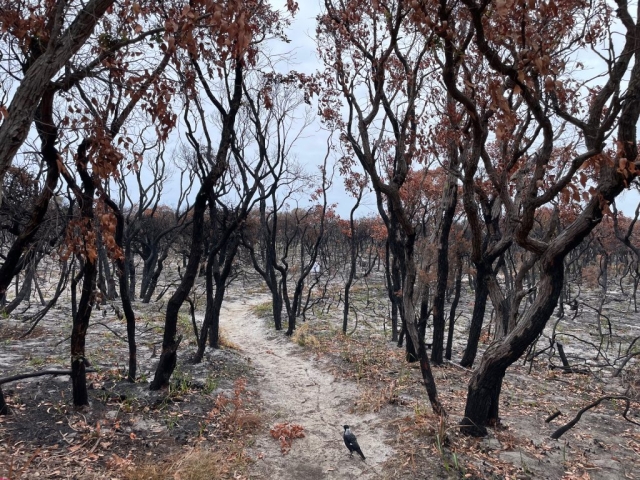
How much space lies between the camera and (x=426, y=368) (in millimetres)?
5887

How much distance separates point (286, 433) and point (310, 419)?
99 cm

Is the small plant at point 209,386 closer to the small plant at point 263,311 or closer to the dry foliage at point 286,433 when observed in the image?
the dry foliage at point 286,433

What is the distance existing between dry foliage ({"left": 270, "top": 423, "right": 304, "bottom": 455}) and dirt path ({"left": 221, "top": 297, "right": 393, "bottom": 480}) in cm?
7

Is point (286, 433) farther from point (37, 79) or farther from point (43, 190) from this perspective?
point (37, 79)

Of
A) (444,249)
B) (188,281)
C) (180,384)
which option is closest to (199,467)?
(180,384)

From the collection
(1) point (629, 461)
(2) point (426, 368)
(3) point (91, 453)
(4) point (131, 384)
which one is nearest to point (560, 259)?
(2) point (426, 368)

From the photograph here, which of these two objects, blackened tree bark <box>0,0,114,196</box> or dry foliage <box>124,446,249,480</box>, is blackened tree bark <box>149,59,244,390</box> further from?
blackened tree bark <box>0,0,114,196</box>

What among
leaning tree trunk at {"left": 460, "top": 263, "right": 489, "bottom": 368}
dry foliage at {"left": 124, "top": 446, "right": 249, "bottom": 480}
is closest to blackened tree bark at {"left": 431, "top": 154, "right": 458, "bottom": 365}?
leaning tree trunk at {"left": 460, "top": 263, "right": 489, "bottom": 368}

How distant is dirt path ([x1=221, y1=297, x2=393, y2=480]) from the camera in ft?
16.7

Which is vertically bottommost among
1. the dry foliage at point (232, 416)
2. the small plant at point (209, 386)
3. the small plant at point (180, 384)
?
the dry foliage at point (232, 416)

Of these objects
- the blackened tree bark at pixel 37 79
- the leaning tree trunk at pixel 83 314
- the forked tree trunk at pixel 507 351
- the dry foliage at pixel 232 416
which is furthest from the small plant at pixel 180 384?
the blackened tree bark at pixel 37 79

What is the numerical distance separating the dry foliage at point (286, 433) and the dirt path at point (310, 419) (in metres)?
0.07

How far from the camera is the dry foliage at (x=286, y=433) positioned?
5590 millimetres

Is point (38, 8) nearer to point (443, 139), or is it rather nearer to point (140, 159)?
point (140, 159)
